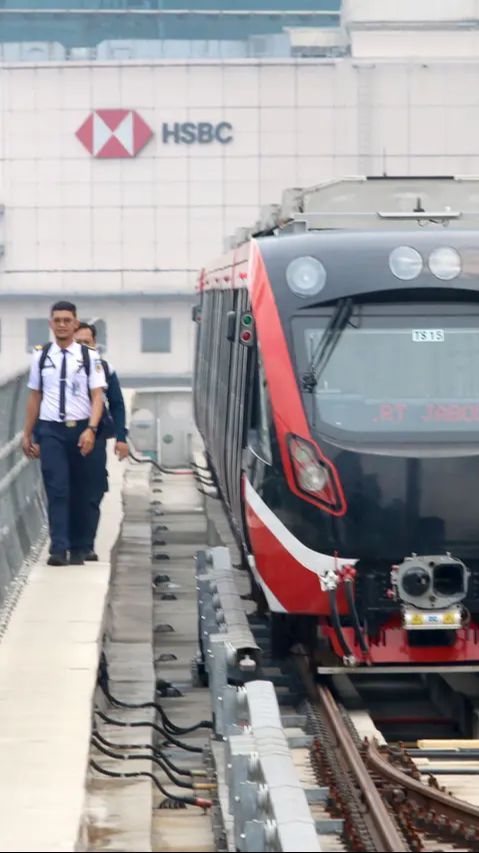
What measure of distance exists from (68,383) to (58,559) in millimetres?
1194

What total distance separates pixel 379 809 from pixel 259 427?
3889 millimetres

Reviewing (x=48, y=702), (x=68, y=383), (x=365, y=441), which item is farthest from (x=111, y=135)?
(x=48, y=702)

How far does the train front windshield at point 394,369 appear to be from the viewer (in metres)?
11.1

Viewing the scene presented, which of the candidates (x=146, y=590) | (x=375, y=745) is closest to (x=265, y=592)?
(x=375, y=745)

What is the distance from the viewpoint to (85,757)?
324 inches

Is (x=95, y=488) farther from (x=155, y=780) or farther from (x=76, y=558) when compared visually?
(x=155, y=780)

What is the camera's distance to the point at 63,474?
504 inches

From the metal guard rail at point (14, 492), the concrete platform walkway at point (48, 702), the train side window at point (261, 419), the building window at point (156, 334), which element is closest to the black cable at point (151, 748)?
the concrete platform walkway at point (48, 702)

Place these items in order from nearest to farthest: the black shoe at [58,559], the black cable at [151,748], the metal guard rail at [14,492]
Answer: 1. the black cable at [151,748]
2. the metal guard rail at [14,492]
3. the black shoe at [58,559]

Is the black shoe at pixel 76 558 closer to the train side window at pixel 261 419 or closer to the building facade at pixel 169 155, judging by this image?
the train side window at pixel 261 419

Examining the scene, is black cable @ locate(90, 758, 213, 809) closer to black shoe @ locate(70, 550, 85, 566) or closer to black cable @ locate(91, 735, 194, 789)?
black cable @ locate(91, 735, 194, 789)

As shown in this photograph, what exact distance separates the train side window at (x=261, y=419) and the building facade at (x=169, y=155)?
5862 centimetres

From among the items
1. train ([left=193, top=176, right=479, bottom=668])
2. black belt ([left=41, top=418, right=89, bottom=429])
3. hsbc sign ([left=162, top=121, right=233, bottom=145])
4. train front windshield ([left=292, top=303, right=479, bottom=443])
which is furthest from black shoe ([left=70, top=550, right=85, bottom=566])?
hsbc sign ([left=162, top=121, right=233, bottom=145])

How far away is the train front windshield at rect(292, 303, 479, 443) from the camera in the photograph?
11141 mm
